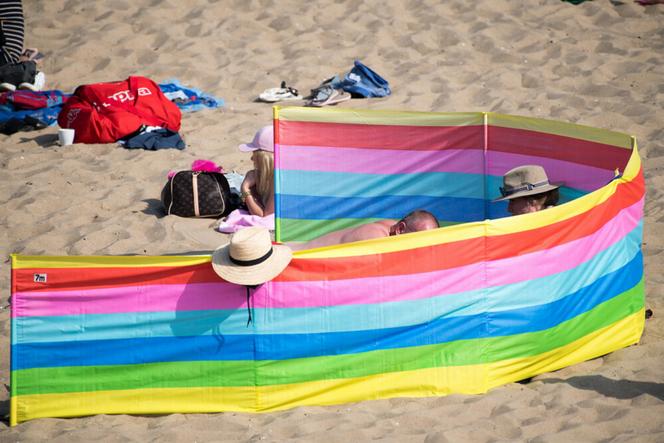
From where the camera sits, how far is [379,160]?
654 centimetres

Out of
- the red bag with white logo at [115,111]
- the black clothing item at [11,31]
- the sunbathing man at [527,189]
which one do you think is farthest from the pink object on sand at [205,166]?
the black clothing item at [11,31]

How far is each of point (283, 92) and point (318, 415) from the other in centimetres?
560

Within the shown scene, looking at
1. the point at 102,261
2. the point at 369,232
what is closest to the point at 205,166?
the point at 369,232

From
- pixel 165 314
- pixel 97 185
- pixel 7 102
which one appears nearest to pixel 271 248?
pixel 165 314

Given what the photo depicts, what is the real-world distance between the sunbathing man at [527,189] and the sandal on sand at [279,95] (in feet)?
14.1

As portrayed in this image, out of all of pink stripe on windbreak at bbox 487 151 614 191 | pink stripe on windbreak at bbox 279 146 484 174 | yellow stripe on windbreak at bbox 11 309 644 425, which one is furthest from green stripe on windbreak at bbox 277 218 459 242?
yellow stripe on windbreak at bbox 11 309 644 425

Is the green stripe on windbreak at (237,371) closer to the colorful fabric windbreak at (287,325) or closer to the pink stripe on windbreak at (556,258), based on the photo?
the colorful fabric windbreak at (287,325)

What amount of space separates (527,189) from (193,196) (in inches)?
112

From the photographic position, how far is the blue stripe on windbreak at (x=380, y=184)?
6406 millimetres

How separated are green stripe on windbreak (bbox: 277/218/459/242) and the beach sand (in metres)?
0.74

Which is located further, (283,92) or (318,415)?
(283,92)

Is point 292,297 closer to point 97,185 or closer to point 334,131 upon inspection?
point 334,131

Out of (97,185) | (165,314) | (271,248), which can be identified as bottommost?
(97,185)

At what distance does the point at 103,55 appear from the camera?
428 inches
